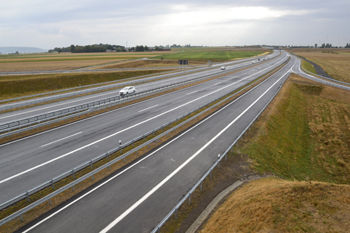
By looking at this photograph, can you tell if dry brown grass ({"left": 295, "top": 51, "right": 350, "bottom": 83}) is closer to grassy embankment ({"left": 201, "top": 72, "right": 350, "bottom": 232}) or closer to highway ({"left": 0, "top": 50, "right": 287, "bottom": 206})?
grassy embankment ({"left": 201, "top": 72, "right": 350, "bottom": 232})

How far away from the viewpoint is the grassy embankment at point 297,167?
9.62 meters

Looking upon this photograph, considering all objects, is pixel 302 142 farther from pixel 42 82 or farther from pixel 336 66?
pixel 336 66

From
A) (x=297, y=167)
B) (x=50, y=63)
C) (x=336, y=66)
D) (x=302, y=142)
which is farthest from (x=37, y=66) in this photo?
(x=336, y=66)

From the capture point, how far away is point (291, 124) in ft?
103

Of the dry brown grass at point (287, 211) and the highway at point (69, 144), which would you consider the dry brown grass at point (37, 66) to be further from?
the dry brown grass at point (287, 211)

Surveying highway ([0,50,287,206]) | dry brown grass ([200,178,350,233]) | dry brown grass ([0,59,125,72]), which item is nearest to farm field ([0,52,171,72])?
dry brown grass ([0,59,125,72])

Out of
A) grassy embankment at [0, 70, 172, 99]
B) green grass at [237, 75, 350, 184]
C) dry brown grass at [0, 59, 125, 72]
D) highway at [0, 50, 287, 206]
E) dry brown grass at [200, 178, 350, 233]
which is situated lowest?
green grass at [237, 75, 350, 184]

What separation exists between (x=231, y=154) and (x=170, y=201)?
8.03 meters

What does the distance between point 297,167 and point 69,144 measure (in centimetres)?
2177

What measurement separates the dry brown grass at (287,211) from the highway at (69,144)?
12.0 m

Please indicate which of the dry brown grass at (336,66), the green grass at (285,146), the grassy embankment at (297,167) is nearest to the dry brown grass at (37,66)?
the green grass at (285,146)

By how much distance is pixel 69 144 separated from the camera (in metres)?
20.4

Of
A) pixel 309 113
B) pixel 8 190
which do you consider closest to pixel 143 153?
pixel 8 190

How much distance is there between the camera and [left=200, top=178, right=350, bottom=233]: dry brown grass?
9.12 m
